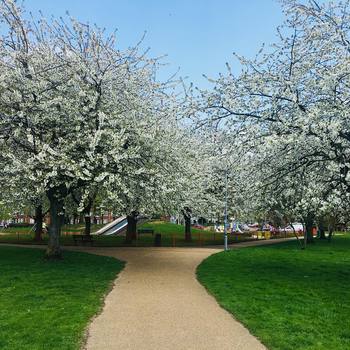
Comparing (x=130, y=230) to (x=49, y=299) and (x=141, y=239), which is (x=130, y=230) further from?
(x=49, y=299)

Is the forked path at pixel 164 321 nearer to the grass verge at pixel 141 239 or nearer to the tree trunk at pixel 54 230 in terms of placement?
the tree trunk at pixel 54 230

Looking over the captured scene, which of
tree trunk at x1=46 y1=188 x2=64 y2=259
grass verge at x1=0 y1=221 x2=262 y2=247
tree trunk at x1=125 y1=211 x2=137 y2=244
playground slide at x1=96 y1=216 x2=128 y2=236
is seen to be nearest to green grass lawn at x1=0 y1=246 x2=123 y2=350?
tree trunk at x1=46 y1=188 x2=64 y2=259

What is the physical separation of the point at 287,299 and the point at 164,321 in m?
3.72

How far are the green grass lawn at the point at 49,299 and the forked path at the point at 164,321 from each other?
37cm

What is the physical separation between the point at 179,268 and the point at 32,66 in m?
9.27

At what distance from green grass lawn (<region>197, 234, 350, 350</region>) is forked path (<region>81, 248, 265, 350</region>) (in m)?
0.41

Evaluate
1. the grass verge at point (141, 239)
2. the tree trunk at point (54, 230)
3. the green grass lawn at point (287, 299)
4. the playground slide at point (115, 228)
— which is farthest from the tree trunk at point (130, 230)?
the playground slide at point (115, 228)

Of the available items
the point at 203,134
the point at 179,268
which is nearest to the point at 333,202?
the point at 203,134

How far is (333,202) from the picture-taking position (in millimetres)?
12180

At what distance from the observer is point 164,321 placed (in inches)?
321

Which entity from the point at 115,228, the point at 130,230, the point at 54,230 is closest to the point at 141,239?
the point at 130,230

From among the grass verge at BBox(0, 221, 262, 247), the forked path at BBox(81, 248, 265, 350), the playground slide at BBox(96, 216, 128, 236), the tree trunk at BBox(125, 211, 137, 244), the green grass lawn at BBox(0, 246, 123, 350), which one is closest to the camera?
the forked path at BBox(81, 248, 265, 350)

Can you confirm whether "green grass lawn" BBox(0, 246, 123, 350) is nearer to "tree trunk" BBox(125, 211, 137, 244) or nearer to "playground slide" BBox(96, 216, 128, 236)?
"tree trunk" BBox(125, 211, 137, 244)

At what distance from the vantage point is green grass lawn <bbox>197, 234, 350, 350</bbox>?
7305 mm
